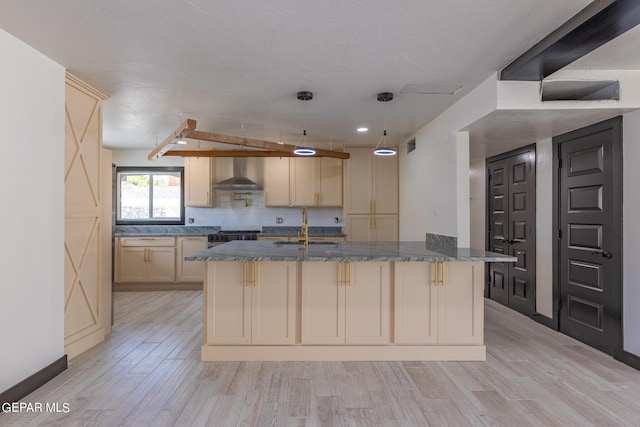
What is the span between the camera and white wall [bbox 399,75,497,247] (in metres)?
3.40

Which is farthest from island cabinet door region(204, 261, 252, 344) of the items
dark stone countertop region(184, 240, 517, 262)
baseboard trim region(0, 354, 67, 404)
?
baseboard trim region(0, 354, 67, 404)

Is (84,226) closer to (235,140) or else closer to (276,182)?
(235,140)

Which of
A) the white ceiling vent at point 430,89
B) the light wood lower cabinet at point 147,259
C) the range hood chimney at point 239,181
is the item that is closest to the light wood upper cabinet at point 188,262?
the light wood lower cabinet at point 147,259

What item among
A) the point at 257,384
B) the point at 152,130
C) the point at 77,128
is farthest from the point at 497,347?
the point at 152,130

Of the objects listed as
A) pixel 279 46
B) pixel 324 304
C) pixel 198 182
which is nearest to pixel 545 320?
pixel 324 304

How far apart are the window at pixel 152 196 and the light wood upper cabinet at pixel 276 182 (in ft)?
5.53

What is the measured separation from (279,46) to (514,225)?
397 cm

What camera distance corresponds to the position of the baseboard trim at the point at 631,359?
2979 mm

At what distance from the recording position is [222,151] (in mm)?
5781

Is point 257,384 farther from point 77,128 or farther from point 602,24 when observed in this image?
point 602,24

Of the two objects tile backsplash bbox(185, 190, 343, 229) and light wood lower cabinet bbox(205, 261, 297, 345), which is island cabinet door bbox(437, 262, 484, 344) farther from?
tile backsplash bbox(185, 190, 343, 229)

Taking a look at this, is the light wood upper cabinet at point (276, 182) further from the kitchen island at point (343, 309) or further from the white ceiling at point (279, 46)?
the kitchen island at point (343, 309)

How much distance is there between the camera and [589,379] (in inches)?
110

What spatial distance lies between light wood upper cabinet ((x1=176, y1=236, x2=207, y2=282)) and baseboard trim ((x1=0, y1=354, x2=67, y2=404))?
117 inches
